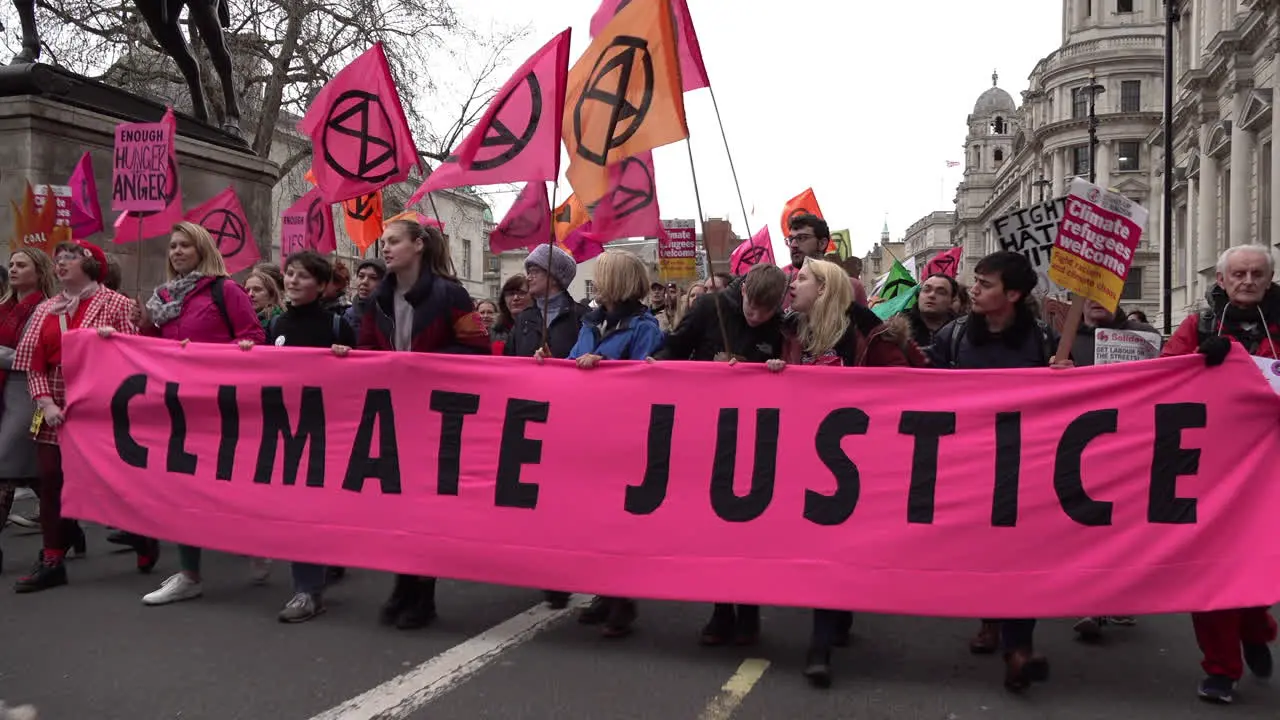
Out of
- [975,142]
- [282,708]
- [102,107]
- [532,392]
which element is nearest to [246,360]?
[532,392]

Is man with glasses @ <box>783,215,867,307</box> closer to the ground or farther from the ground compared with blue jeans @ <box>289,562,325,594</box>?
farther from the ground

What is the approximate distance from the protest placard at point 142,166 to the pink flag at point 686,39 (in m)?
4.21

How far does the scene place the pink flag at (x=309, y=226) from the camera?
11.4 m

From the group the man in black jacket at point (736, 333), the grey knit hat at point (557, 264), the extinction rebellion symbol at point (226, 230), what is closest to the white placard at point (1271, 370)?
the man in black jacket at point (736, 333)

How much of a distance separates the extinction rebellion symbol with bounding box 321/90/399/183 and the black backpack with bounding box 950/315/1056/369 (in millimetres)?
3789

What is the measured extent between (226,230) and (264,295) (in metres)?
3.53

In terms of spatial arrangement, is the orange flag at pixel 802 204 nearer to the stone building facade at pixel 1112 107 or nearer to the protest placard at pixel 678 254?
the protest placard at pixel 678 254

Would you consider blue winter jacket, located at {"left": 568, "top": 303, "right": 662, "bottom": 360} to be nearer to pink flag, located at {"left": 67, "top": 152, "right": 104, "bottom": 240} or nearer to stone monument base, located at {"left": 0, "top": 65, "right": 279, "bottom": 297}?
stone monument base, located at {"left": 0, "top": 65, "right": 279, "bottom": 297}

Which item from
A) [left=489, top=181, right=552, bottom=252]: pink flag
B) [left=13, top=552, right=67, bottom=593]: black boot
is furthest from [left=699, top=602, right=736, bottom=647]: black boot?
[left=489, top=181, right=552, bottom=252]: pink flag

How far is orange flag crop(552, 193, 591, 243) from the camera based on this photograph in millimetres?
12594

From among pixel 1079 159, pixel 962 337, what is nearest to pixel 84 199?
pixel 962 337

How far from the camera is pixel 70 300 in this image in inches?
238

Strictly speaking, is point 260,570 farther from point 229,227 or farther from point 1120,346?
point 229,227

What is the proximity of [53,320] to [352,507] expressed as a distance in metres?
2.19
